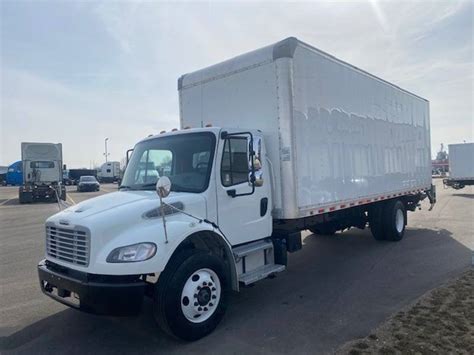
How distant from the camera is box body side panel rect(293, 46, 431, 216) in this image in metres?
5.97

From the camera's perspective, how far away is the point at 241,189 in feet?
17.2

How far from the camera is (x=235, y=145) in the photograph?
5211 millimetres

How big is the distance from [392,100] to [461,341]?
6.73 metres

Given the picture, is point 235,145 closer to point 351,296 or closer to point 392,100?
point 351,296

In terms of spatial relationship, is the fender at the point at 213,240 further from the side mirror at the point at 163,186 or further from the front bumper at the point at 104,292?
the side mirror at the point at 163,186

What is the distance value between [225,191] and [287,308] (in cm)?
191

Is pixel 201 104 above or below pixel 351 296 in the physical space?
above

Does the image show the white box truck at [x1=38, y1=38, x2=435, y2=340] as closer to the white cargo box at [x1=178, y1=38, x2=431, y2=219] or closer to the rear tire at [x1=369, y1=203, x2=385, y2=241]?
the white cargo box at [x1=178, y1=38, x2=431, y2=219]

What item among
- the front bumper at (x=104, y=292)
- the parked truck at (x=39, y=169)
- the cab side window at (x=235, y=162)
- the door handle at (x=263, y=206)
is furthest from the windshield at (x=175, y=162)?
the parked truck at (x=39, y=169)

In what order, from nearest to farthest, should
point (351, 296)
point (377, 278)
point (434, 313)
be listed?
point (434, 313), point (351, 296), point (377, 278)

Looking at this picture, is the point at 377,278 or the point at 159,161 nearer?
the point at 159,161

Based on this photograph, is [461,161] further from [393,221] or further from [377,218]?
[377,218]

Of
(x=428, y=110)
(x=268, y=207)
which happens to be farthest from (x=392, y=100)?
(x=268, y=207)

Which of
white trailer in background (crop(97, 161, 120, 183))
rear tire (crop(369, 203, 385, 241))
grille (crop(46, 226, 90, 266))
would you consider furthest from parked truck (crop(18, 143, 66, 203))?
white trailer in background (crop(97, 161, 120, 183))
